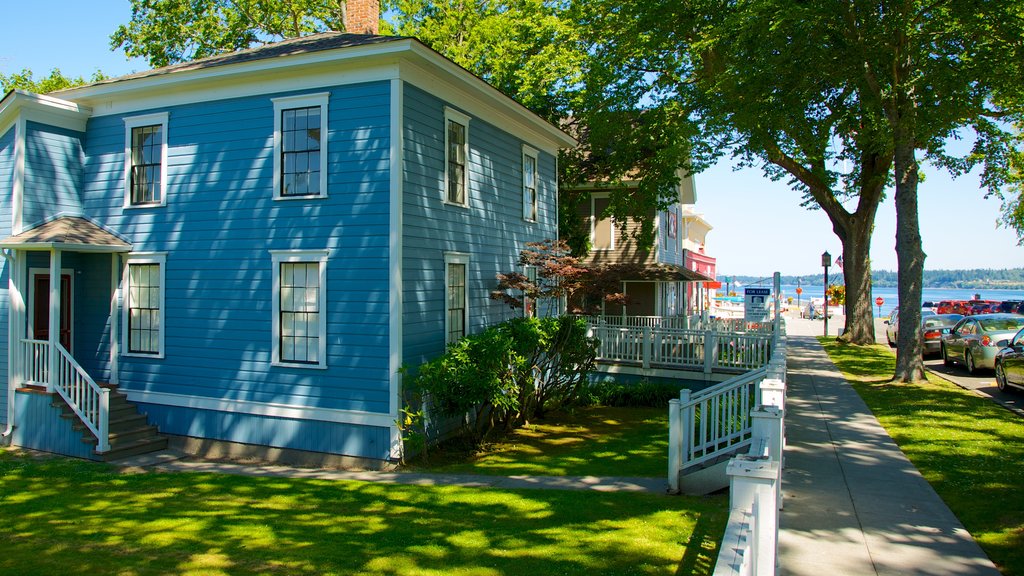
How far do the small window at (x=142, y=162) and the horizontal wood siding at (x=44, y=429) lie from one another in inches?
170

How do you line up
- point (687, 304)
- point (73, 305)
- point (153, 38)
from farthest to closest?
point (687, 304) → point (153, 38) → point (73, 305)

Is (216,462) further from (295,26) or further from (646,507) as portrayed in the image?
(295,26)

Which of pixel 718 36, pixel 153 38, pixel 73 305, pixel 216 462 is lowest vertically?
pixel 216 462

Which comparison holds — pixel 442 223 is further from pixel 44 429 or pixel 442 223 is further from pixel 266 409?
pixel 44 429

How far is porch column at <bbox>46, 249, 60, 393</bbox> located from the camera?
13.2m

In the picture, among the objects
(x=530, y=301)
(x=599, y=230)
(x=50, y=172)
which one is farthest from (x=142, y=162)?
(x=599, y=230)

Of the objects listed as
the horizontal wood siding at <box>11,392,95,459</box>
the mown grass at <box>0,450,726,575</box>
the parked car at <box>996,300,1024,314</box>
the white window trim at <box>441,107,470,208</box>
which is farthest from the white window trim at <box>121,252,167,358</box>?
the parked car at <box>996,300,1024,314</box>

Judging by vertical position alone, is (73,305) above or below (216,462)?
above

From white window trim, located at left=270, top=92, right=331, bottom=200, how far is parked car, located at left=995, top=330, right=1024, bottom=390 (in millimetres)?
15220

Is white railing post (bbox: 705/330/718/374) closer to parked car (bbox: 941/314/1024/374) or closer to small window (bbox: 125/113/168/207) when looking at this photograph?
parked car (bbox: 941/314/1024/374)

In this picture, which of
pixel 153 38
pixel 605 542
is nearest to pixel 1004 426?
pixel 605 542

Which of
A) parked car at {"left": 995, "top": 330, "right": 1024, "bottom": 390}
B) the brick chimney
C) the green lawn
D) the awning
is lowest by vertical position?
the green lawn

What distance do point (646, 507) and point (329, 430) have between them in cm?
616

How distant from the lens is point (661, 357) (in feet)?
60.5
